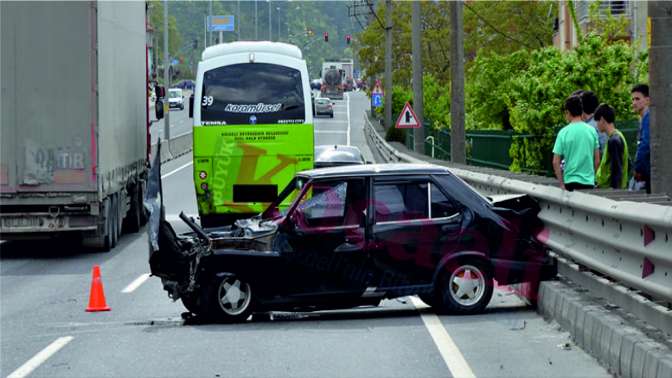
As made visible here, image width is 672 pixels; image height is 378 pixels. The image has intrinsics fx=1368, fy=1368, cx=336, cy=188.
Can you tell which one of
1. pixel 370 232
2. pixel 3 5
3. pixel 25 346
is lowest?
pixel 25 346

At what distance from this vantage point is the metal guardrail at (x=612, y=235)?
29.7ft

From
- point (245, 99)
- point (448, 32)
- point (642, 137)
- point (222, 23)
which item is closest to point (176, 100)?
point (448, 32)

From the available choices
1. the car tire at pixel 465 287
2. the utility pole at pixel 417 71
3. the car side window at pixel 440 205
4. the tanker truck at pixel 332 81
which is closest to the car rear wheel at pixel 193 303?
the car tire at pixel 465 287

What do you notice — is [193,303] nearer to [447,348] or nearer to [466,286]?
[466,286]

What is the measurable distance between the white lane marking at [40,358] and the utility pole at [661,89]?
5.36m

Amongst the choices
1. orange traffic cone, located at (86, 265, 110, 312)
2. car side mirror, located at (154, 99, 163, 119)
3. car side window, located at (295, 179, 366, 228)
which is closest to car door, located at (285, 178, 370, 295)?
car side window, located at (295, 179, 366, 228)

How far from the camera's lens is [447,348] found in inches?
431

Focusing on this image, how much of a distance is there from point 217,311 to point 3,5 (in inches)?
365

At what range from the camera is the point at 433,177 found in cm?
1300

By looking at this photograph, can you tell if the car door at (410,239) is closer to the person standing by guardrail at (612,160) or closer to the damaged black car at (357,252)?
the damaged black car at (357,252)

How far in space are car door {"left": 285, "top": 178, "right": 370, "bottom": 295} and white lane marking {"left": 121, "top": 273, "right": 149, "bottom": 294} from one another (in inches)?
161

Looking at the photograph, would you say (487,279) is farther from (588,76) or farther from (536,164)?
(588,76)

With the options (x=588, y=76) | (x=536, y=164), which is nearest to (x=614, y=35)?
(x=588, y=76)

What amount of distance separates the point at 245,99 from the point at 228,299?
11.8 metres
